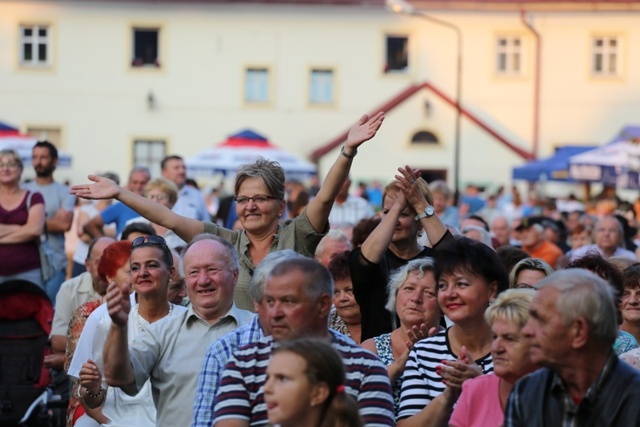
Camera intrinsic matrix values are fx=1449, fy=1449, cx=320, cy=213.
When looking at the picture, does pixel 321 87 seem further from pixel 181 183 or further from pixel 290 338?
pixel 290 338

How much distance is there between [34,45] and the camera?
49.9 metres

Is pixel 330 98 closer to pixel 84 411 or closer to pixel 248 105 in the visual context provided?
pixel 248 105

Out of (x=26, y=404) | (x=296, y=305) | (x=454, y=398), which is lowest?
(x=26, y=404)

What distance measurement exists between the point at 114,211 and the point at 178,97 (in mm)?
35553

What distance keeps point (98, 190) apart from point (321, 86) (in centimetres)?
4184

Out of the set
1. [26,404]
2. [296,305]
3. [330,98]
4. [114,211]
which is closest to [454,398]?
[296,305]

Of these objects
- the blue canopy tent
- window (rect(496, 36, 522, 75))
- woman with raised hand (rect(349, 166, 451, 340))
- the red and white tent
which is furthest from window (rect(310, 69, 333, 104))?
woman with raised hand (rect(349, 166, 451, 340))

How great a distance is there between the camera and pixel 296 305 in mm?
5844

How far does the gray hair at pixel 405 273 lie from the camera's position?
7.73 meters

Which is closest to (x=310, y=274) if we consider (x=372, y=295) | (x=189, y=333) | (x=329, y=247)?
(x=189, y=333)

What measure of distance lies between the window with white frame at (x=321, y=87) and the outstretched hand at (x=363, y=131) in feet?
137

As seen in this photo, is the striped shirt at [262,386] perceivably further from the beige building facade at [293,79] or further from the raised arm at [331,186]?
the beige building facade at [293,79]

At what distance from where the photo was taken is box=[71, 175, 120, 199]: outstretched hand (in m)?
8.41

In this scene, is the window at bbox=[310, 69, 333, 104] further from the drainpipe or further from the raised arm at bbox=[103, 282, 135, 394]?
the raised arm at bbox=[103, 282, 135, 394]
